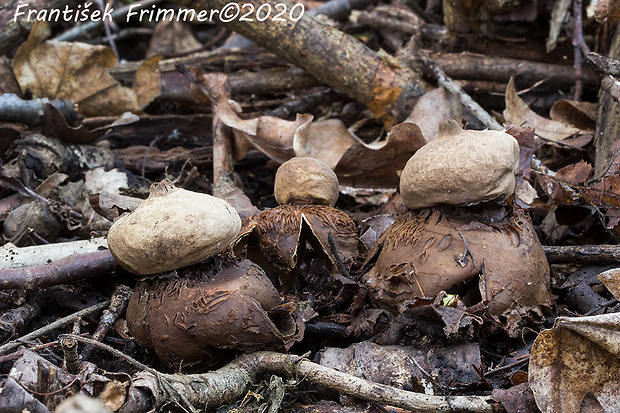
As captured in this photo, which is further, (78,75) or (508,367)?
(78,75)

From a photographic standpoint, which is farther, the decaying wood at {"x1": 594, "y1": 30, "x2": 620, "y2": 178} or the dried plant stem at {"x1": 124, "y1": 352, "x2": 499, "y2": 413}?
the decaying wood at {"x1": 594, "y1": 30, "x2": 620, "y2": 178}

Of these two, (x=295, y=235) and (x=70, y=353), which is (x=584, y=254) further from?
(x=70, y=353)

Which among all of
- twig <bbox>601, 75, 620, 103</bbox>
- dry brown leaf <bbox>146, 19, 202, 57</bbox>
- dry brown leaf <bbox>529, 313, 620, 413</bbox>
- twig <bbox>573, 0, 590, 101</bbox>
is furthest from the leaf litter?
dry brown leaf <bbox>146, 19, 202, 57</bbox>

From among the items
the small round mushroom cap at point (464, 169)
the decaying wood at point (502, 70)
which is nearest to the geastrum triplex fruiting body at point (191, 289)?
the small round mushroom cap at point (464, 169)

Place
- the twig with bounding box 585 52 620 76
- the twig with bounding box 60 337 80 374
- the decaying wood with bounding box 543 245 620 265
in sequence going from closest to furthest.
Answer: the twig with bounding box 60 337 80 374, the decaying wood with bounding box 543 245 620 265, the twig with bounding box 585 52 620 76

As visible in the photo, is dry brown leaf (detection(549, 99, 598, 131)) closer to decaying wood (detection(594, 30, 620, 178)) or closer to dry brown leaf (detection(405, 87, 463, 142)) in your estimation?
decaying wood (detection(594, 30, 620, 178))

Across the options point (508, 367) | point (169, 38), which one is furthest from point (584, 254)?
point (169, 38)

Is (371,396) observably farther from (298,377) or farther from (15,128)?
(15,128)
